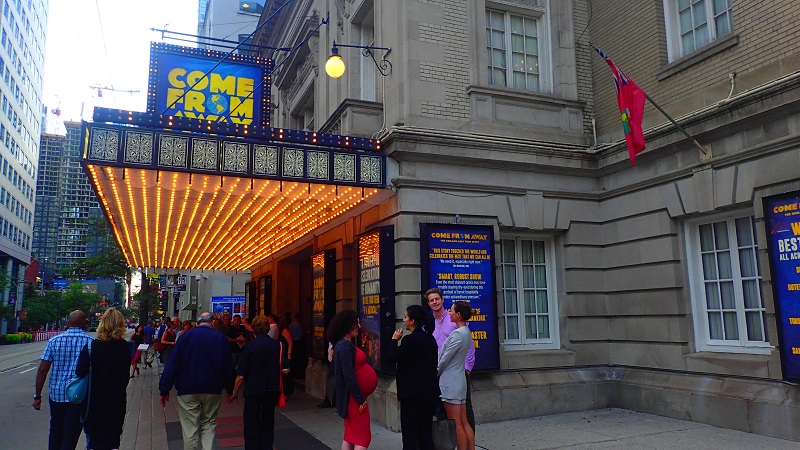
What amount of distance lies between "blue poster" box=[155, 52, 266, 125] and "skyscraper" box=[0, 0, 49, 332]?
61.8 meters

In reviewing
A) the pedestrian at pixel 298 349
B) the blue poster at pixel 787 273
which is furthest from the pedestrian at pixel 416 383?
the pedestrian at pixel 298 349

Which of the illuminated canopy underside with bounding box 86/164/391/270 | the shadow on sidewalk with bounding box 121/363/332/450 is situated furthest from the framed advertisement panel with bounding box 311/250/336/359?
the shadow on sidewalk with bounding box 121/363/332/450

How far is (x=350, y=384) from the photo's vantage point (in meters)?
5.90

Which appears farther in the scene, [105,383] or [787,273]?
[787,273]

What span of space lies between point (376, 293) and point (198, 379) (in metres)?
4.04

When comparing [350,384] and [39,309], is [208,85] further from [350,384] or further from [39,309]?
[39,309]

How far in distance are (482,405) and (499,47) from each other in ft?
22.2

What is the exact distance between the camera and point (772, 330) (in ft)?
25.7

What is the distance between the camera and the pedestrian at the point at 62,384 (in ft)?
21.1

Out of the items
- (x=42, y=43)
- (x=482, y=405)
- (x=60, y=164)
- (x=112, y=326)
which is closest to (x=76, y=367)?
(x=112, y=326)

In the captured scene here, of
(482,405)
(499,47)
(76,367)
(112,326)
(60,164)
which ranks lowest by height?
(482,405)

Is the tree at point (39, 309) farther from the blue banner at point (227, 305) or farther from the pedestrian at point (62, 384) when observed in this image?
the pedestrian at point (62, 384)

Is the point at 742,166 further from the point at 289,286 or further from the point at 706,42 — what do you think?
the point at 289,286

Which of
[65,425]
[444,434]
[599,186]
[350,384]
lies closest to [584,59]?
[599,186]
